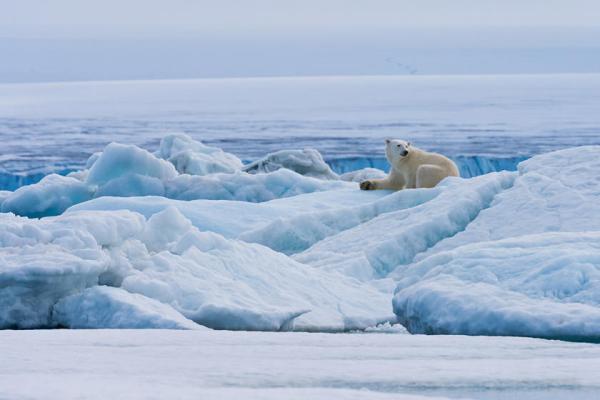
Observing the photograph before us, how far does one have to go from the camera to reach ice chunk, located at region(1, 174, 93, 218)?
1129cm

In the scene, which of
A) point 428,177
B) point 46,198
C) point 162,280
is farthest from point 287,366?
point 46,198

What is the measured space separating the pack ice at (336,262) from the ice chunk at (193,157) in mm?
4341

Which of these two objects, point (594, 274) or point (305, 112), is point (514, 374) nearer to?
point (594, 274)

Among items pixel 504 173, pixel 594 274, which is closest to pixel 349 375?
pixel 594 274

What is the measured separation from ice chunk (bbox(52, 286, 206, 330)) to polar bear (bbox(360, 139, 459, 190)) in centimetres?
436

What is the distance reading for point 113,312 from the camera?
5137mm

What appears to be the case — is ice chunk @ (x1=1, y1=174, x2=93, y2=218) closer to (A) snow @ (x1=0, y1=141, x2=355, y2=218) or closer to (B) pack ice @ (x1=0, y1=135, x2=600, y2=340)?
(A) snow @ (x1=0, y1=141, x2=355, y2=218)

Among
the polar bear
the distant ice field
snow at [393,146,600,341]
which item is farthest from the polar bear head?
the distant ice field

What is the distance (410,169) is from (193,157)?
14.8 feet

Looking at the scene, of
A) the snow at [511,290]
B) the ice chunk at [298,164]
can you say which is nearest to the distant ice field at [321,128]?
the ice chunk at [298,164]

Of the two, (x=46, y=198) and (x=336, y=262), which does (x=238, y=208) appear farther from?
(x=46, y=198)

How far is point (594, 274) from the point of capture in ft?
16.6

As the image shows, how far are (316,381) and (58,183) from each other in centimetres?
870

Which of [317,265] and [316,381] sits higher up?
[316,381]
